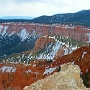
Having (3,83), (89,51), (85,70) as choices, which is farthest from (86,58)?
(3,83)

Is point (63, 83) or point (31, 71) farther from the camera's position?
point (31, 71)

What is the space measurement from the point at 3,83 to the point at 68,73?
99.7 meters

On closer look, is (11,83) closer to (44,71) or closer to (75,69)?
(44,71)

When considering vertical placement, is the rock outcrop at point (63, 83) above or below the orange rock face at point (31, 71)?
above

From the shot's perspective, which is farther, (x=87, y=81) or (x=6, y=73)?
(x=6, y=73)

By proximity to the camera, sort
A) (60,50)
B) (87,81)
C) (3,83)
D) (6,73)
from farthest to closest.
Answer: (60,50) → (6,73) → (3,83) → (87,81)

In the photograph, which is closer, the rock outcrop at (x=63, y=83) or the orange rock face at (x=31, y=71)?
the rock outcrop at (x=63, y=83)

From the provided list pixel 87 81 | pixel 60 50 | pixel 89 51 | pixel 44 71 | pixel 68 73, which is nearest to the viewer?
pixel 68 73

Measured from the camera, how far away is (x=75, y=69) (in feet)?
109

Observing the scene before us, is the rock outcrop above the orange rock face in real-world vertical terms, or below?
above

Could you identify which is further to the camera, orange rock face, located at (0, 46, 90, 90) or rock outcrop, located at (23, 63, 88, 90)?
orange rock face, located at (0, 46, 90, 90)

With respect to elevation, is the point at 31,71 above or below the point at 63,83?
below

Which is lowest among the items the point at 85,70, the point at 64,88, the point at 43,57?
the point at 43,57

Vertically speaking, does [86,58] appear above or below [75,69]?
below
